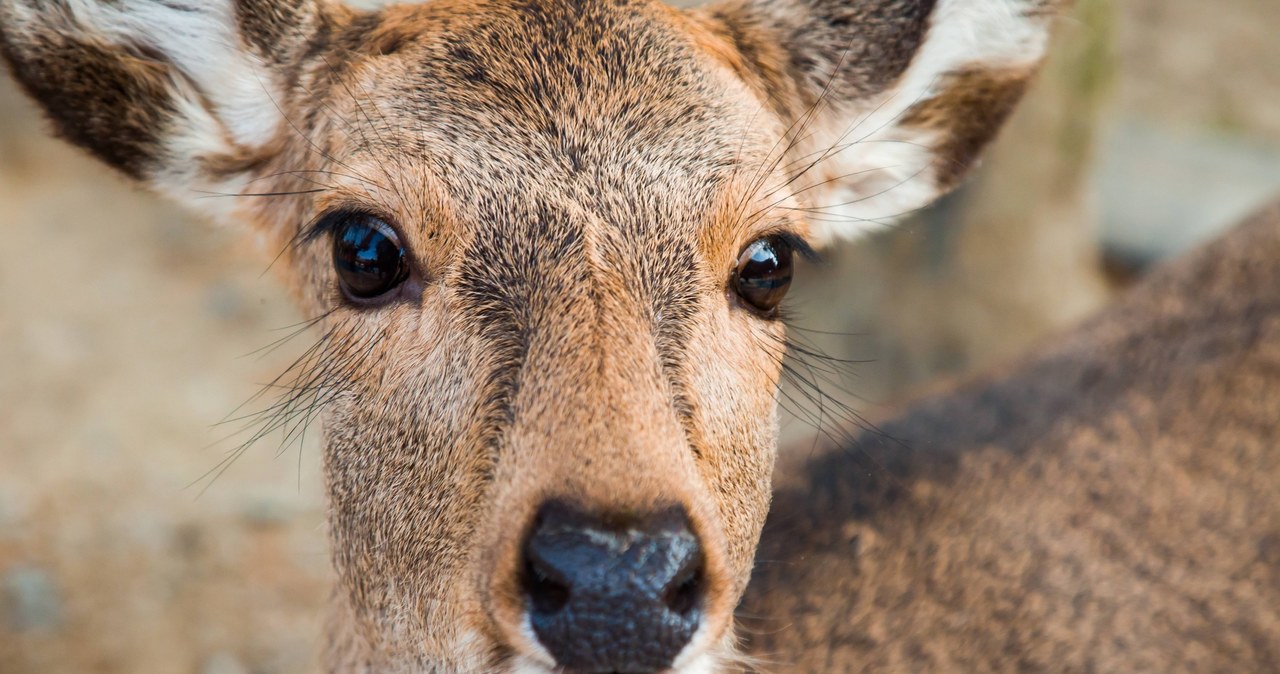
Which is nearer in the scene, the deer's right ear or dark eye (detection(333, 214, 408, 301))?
dark eye (detection(333, 214, 408, 301))

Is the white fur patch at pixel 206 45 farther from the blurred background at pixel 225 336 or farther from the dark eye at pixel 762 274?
the blurred background at pixel 225 336

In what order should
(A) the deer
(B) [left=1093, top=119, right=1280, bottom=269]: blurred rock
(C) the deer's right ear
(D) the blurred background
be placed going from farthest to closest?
(B) [left=1093, top=119, right=1280, bottom=269]: blurred rock < (D) the blurred background < (C) the deer's right ear < (A) the deer

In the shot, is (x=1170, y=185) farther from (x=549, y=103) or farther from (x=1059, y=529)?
(x=549, y=103)

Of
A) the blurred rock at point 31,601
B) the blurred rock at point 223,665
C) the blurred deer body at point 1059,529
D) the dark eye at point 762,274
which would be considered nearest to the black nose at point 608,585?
the dark eye at point 762,274

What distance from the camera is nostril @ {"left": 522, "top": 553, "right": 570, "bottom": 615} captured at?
8.32 feet

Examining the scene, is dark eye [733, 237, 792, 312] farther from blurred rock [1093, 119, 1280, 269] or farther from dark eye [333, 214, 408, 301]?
blurred rock [1093, 119, 1280, 269]

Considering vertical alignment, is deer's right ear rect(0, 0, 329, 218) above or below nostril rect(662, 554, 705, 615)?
above

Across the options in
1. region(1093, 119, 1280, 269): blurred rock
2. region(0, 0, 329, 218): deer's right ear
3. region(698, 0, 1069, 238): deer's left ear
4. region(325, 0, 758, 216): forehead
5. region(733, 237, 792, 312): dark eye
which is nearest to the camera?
region(325, 0, 758, 216): forehead

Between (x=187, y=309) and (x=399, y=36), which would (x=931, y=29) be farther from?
(x=187, y=309)

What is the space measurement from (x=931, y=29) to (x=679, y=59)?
93 centimetres

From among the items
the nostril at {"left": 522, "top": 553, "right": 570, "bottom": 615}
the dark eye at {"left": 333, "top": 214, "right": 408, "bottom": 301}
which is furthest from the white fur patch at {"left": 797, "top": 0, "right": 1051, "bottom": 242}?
the nostril at {"left": 522, "top": 553, "right": 570, "bottom": 615}

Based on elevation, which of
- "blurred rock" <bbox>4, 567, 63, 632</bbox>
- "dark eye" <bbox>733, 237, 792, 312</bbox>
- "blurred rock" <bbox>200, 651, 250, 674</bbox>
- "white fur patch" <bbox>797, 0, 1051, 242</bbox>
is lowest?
"blurred rock" <bbox>200, 651, 250, 674</bbox>

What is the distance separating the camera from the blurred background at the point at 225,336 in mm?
6664

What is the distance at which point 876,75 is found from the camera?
12.8 ft
